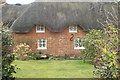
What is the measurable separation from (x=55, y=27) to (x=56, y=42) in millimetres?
1548

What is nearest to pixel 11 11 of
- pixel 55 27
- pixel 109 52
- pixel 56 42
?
pixel 55 27

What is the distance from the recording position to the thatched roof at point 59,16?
2394cm

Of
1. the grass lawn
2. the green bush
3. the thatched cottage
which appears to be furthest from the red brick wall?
the green bush

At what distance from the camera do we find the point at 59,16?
24.5 meters

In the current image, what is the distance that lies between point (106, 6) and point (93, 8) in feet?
5.18

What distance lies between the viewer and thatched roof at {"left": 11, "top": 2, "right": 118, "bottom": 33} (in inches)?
942

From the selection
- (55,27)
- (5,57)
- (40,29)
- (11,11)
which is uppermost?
(11,11)

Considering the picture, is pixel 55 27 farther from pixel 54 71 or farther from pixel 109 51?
pixel 109 51

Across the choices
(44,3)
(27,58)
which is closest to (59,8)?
(44,3)

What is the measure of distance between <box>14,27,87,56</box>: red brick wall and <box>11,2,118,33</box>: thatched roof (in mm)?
648

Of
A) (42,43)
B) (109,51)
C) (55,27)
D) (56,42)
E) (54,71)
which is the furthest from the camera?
(42,43)

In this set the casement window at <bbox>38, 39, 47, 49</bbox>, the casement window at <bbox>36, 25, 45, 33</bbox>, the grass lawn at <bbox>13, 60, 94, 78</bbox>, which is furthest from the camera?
the casement window at <bbox>36, 25, 45, 33</bbox>

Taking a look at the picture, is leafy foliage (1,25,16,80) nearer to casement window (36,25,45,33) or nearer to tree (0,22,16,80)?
tree (0,22,16,80)

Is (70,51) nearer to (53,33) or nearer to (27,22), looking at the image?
(53,33)
